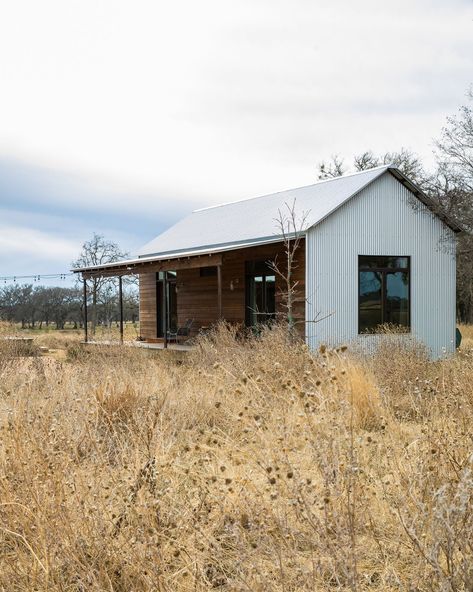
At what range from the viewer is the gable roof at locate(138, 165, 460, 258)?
1650cm

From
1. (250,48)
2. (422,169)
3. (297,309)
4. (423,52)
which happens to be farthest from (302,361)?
(422,169)

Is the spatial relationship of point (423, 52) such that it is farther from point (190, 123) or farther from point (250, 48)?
point (190, 123)

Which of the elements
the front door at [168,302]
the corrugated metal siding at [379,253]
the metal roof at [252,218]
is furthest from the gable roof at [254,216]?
the front door at [168,302]

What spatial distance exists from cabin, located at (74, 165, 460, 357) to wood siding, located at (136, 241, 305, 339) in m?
0.04

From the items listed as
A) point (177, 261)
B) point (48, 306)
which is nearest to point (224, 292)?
point (177, 261)

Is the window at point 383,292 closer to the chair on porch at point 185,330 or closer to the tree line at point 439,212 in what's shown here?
the tree line at point 439,212

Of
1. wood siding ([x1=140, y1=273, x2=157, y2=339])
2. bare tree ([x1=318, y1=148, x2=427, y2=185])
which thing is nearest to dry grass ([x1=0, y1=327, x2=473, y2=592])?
wood siding ([x1=140, y1=273, x2=157, y2=339])

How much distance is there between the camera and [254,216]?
1953cm

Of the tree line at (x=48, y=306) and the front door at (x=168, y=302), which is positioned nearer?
the front door at (x=168, y=302)

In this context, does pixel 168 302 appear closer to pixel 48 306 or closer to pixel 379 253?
pixel 379 253

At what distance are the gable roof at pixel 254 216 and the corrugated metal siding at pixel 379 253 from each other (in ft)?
0.86

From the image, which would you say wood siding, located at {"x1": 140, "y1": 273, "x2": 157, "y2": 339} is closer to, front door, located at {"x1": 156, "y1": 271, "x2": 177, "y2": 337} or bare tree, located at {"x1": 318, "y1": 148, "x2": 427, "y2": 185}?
front door, located at {"x1": 156, "y1": 271, "x2": 177, "y2": 337}

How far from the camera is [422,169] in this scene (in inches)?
1210

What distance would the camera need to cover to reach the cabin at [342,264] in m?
15.8
